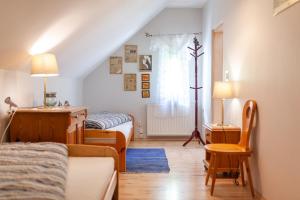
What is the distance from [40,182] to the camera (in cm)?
168

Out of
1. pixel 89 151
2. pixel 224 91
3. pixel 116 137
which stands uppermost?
pixel 224 91

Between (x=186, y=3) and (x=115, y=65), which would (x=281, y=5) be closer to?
(x=186, y=3)

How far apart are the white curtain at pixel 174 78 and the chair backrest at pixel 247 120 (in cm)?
306

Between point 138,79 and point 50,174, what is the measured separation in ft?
16.5

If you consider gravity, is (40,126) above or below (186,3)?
below

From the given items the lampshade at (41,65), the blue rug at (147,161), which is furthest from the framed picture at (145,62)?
the lampshade at (41,65)

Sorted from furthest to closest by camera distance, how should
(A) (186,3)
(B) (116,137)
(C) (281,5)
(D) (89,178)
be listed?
1. (A) (186,3)
2. (B) (116,137)
3. (C) (281,5)
4. (D) (89,178)

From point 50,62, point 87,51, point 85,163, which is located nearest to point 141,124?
point 87,51

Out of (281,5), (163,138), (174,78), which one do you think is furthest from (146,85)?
(281,5)

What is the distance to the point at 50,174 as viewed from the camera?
180cm

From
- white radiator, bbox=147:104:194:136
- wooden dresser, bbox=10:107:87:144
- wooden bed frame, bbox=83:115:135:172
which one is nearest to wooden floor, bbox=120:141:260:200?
wooden bed frame, bbox=83:115:135:172

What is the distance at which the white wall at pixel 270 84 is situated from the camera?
2.55 metres

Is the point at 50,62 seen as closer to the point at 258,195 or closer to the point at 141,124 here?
the point at 258,195

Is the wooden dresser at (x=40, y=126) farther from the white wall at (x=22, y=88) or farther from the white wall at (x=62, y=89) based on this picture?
the white wall at (x=62, y=89)
